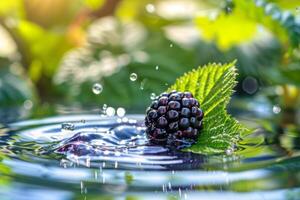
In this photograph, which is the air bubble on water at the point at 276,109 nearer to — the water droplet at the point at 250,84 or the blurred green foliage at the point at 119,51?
the blurred green foliage at the point at 119,51

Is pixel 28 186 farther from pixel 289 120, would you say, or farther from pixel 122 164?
pixel 289 120

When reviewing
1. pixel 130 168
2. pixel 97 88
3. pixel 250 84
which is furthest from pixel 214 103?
pixel 250 84

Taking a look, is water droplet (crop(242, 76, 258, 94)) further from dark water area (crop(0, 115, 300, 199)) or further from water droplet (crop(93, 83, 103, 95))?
dark water area (crop(0, 115, 300, 199))

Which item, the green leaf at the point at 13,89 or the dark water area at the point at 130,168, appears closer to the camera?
the dark water area at the point at 130,168

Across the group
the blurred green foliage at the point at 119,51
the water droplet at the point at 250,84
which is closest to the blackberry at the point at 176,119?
the blurred green foliage at the point at 119,51

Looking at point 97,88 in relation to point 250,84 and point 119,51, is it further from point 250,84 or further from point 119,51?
point 250,84

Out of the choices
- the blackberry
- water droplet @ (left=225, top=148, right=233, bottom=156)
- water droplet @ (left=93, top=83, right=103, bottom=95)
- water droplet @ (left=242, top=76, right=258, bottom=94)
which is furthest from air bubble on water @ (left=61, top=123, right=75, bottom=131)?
→ water droplet @ (left=242, top=76, right=258, bottom=94)
